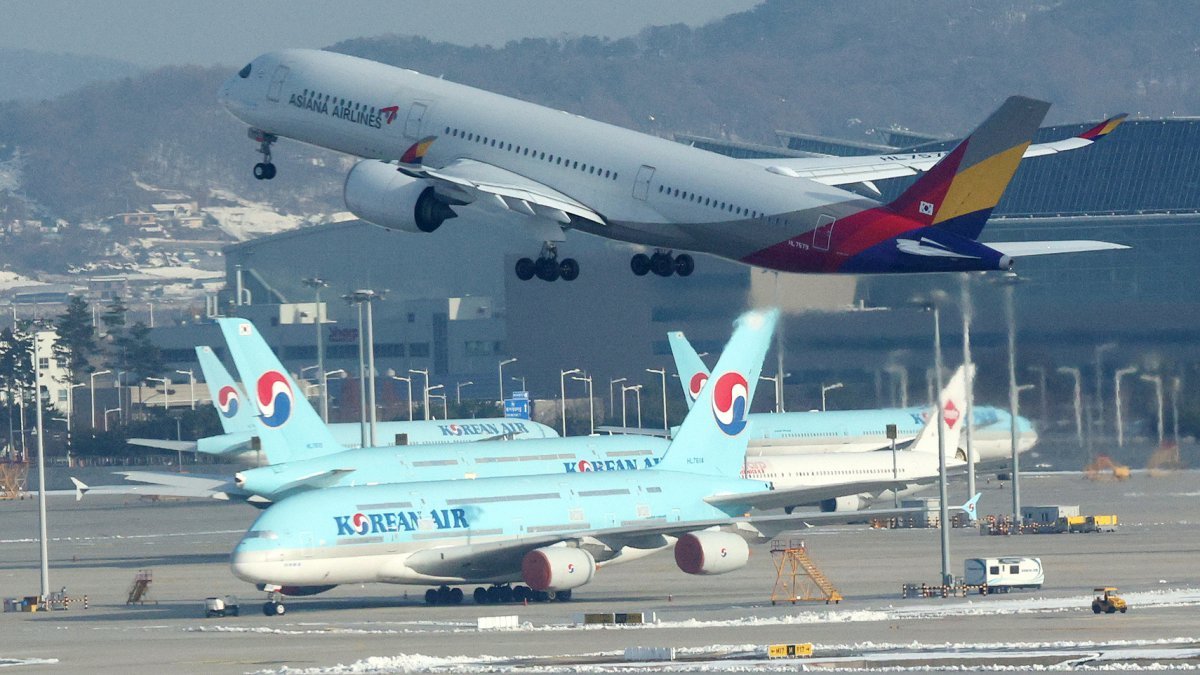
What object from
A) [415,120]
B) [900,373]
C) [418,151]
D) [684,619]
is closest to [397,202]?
[418,151]

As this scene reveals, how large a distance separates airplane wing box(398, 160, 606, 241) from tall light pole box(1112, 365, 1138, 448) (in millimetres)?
24463

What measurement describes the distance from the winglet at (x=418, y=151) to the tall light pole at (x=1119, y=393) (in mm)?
27226

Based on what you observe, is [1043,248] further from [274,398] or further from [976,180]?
[274,398]

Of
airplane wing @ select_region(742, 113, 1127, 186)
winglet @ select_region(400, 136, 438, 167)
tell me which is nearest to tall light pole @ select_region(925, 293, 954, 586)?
airplane wing @ select_region(742, 113, 1127, 186)

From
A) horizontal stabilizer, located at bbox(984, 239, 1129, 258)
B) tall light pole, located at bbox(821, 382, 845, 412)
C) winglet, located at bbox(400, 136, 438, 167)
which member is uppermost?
winglet, located at bbox(400, 136, 438, 167)

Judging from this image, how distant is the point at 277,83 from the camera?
66.7 meters

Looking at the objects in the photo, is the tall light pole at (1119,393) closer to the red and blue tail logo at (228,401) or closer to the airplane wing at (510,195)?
the airplane wing at (510,195)

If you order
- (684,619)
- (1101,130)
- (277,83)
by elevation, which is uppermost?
(277,83)

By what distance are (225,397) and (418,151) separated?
47003 mm

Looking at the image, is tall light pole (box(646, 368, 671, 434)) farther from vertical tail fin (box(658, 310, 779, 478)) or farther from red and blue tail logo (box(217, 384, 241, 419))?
vertical tail fin (box(658, 310, 779, 478))

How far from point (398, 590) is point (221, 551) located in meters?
22.2

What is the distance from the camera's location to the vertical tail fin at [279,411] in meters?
83.9

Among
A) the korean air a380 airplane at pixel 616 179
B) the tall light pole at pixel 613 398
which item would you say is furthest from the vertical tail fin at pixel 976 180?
the tall light pole at pixel 613 398

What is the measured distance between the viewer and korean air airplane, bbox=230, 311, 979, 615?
6462 cm
